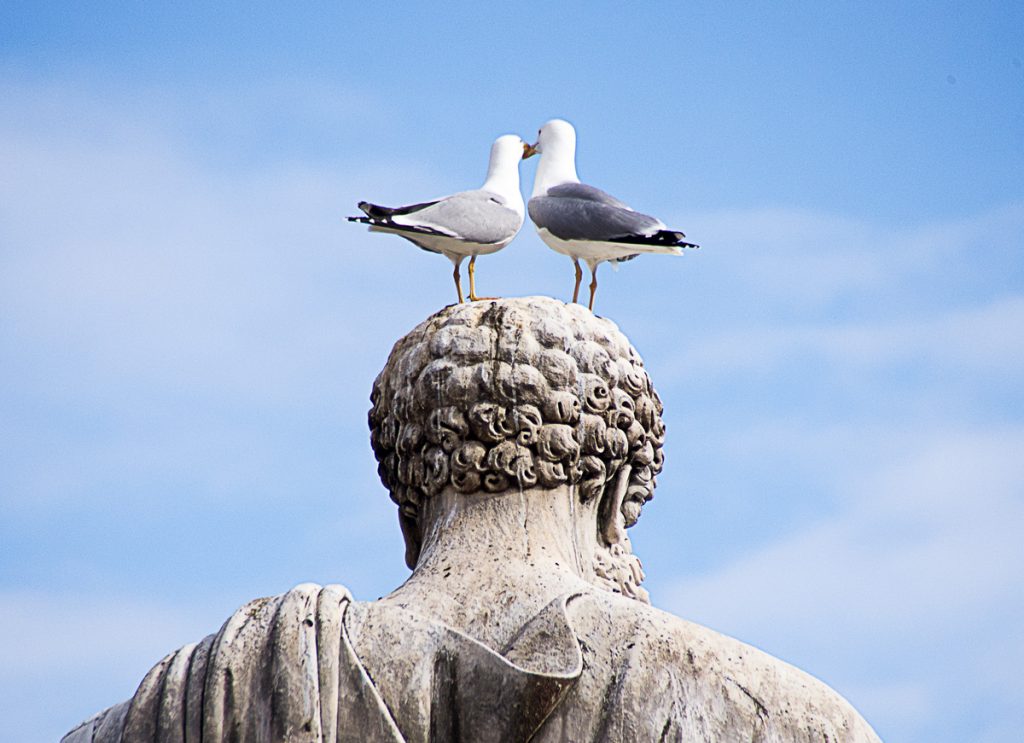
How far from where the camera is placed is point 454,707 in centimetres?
750

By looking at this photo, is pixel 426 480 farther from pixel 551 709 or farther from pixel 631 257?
pixel 631 257

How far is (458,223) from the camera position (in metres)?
13.0

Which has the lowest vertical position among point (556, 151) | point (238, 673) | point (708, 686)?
point (708, 686)

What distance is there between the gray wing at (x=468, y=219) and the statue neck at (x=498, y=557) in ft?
15.0

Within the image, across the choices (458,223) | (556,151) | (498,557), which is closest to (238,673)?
(498,557)

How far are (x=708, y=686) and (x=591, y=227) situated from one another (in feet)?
20.4

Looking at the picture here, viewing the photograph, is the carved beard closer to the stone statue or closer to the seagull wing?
the stone statue

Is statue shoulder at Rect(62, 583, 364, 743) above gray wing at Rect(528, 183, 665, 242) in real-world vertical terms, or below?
below

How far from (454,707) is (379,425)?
1.69 m

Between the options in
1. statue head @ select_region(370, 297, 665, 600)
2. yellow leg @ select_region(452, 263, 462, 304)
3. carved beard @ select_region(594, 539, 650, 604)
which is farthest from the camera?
yellow leg @ select_region(452, 263, 462, 304)

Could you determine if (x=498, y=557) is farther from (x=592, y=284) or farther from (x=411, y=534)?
(x=592, y=284)

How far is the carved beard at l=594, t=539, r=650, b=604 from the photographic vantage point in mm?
8602

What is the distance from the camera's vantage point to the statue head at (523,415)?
329 inches

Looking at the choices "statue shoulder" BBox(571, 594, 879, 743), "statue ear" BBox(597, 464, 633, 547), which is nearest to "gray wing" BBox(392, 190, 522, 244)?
"statue ear" BBox(597, 464, 633, 547)
